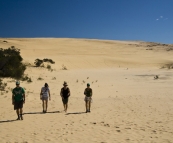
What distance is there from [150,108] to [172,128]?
3.43 metres

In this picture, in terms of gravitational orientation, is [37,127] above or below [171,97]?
below

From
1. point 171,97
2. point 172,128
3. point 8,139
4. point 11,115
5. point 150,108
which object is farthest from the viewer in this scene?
point 171,97

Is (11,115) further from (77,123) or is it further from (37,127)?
(77,123)

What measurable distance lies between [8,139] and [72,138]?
193 cm

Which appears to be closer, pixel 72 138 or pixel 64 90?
pixel 72 138

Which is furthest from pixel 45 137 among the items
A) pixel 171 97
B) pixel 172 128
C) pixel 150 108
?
pixel 171 97

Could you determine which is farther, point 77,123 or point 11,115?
point 11,115

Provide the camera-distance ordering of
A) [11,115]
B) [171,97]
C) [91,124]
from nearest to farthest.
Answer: [91,124]
[11,115]
[171,97]

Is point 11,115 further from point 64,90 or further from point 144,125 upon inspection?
point 144,125

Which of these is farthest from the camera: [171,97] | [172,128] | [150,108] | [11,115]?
[171,97]

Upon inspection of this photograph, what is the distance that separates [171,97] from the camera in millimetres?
14211

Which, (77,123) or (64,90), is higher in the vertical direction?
(64,90)

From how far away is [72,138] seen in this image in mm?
7102

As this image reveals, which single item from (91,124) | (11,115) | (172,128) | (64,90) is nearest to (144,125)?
(172,128)
